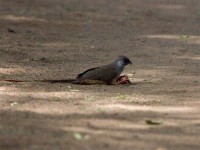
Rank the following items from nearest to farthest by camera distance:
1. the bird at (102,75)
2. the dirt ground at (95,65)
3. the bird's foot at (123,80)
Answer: the dirt ground at (95,65), the bird at (102,75), the bird's foot at (123,80)

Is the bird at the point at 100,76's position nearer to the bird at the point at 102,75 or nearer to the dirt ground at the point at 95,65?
the bird at the point at 102,75

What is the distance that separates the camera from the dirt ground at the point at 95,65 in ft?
20.7

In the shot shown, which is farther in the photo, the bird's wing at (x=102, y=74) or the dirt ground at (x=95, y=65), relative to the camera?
the bird's wing at (x=102, y=74)

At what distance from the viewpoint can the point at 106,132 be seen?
638 centimetres

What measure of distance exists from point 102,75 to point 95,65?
2.09 meters

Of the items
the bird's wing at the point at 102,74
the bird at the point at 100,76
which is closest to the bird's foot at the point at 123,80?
the bird at the point at 100,76

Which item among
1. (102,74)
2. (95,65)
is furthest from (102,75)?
(95,65)

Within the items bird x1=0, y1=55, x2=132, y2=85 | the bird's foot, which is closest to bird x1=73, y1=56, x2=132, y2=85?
bird x1=0, y1=55, x2=132, y2=85

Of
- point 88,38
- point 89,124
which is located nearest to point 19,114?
point 89,124

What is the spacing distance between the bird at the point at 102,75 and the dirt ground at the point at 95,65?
119mm

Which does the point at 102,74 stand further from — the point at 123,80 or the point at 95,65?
the point at 95,65

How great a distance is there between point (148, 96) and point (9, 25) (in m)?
8.41

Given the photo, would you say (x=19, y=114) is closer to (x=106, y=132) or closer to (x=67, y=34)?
(x=106, y=132)

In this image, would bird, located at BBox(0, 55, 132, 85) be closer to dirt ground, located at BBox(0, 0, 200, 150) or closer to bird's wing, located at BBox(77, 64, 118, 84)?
bird's wing, located at BBox(77, 64, 118, 84)
